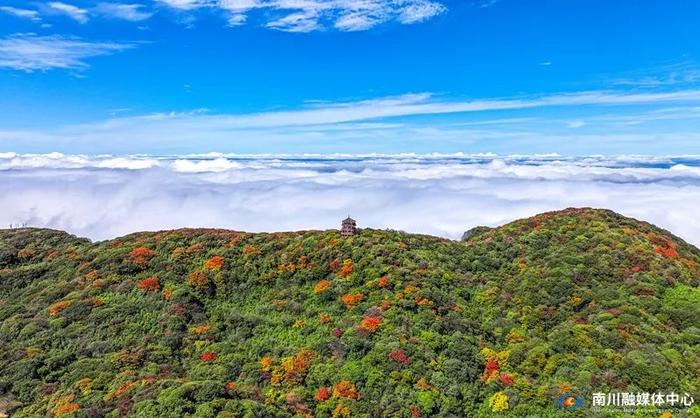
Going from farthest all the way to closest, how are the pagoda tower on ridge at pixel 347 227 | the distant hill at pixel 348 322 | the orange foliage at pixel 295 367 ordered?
the pagoda tower on ridge at pixel 347 227 → the orange foliage at pixel 295 367 → the distant hill at pixel 348 322

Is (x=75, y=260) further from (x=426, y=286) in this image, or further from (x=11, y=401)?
(x=426, y=286)

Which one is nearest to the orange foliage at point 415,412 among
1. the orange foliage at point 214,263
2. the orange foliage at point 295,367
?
the orange foliage at point 295,367

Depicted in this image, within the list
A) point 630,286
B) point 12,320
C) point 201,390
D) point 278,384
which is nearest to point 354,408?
point 278,384

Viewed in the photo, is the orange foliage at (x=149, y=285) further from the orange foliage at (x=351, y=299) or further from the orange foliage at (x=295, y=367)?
the orange foliage at (x=351, y=299)

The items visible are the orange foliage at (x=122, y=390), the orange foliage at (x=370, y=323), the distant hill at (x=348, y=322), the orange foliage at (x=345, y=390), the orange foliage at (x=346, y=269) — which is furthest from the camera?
the orange foliage at (x=346, y=269)

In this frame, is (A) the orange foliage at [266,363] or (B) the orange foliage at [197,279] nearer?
(A) the orange foliage at [266,363]

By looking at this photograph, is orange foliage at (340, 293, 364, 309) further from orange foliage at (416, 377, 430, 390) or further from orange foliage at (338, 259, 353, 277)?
orange foliage at (416, 377, 430, 390)

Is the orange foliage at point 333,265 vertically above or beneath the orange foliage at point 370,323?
above

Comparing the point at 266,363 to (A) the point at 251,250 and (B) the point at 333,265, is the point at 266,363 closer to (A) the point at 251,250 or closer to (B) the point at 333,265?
(B) the point at 333,265

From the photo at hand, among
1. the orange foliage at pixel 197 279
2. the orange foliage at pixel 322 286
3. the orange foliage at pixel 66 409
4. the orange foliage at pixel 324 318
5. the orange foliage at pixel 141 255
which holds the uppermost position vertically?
the orange foliage at pixel 141 255
